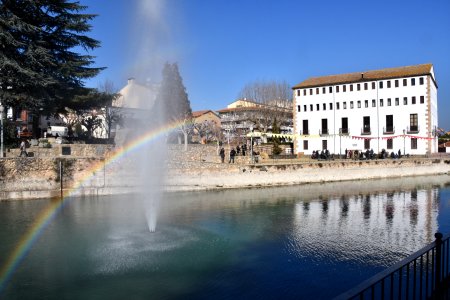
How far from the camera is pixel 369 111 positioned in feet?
204

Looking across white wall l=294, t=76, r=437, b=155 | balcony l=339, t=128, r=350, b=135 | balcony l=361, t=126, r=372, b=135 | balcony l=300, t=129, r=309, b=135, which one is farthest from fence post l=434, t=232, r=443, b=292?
balcony l=300, t=129, r=309, b=135

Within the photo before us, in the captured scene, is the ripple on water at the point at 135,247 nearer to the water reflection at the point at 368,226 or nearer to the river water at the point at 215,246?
the river water at the point at 215,246

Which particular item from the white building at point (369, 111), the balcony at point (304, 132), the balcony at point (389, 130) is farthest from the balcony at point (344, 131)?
the balcony at point (304, 132)

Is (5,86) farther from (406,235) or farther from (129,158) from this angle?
(406,235)

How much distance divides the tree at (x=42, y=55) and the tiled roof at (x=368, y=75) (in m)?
39.2

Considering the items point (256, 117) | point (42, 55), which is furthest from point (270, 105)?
point (42, 55)

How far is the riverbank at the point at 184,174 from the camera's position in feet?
101

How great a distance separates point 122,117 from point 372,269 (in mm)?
43154

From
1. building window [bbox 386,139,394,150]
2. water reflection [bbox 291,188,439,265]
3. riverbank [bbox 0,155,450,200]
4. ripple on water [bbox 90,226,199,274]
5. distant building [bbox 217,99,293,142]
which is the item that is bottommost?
water reflection [bbox 291,188,439,265]

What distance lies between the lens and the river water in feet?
37.2

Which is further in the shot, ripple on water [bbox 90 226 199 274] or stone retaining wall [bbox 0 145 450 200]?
stone retaining wall [bbox 0 145 450 200]

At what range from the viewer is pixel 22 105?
34.2m

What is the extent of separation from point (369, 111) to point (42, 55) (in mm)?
47432

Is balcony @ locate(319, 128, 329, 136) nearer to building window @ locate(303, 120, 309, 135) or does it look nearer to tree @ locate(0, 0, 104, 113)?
building window @ locate(303, 120, 309, 135)
